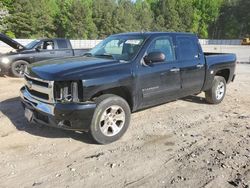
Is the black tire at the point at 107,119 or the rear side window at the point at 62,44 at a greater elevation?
the rear side window at the point at 62,44

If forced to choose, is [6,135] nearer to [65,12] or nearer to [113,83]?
[113,83]

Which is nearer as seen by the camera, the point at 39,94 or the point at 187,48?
the point at 39,94

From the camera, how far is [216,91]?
754 centimetres

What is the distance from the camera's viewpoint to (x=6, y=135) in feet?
17.3

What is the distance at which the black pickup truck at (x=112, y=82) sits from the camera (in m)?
4.55

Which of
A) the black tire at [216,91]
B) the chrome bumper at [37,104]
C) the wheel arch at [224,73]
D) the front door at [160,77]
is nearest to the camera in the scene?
the chrome bumper at [37,104]

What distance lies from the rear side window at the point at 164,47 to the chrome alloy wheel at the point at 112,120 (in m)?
1.39

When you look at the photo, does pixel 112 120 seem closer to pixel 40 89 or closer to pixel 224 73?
pixel 40 89

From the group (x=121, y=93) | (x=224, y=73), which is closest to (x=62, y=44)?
(x=224, y=73)

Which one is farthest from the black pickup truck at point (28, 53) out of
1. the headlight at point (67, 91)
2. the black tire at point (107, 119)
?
the headlight at point (67, 91)

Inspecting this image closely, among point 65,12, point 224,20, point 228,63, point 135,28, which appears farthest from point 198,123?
point 224,20

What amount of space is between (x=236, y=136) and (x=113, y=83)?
2.46 meters

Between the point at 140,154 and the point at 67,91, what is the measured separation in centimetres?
146

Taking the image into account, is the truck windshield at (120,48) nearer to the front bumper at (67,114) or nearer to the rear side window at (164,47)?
the rear side window at (164,47)
